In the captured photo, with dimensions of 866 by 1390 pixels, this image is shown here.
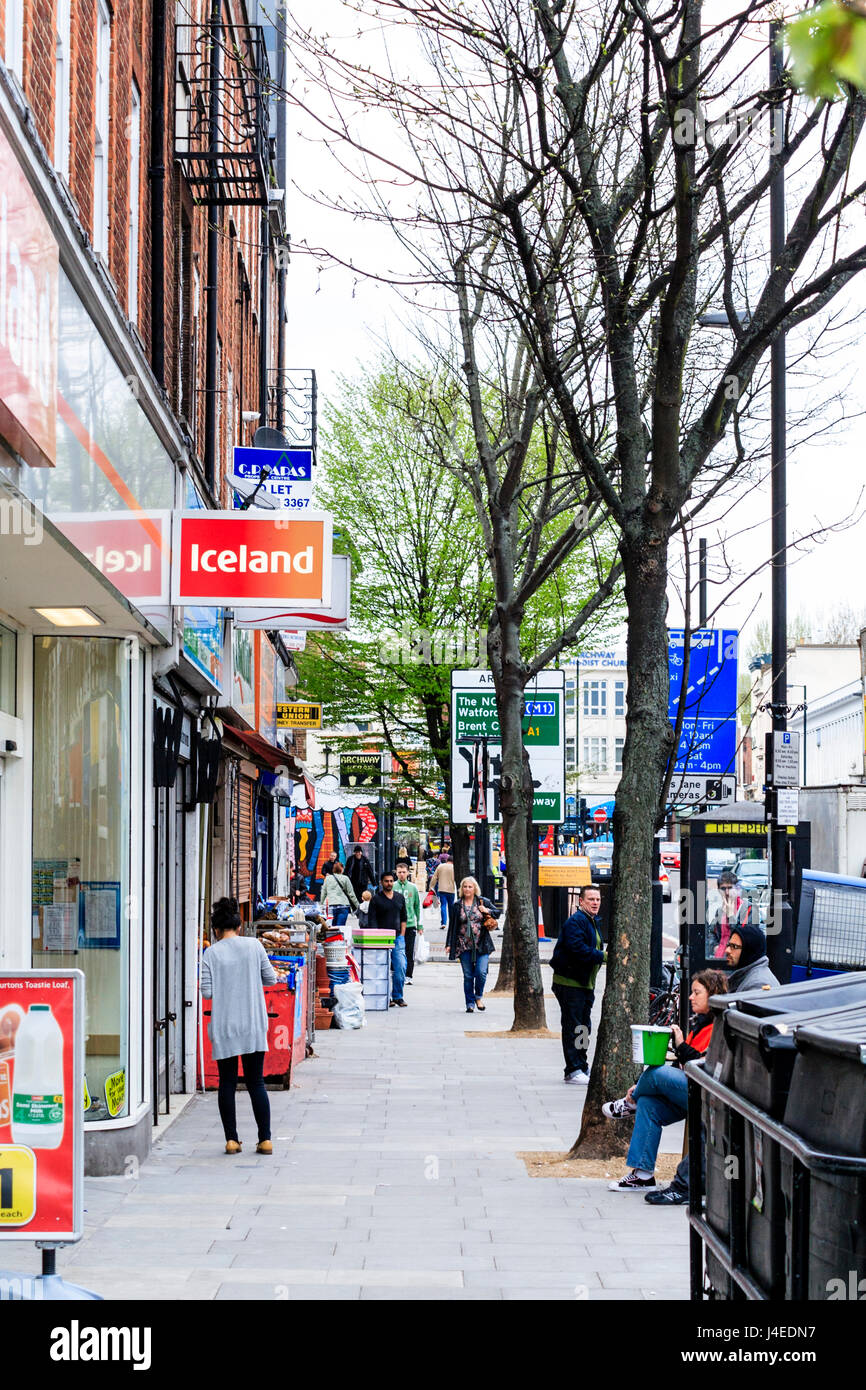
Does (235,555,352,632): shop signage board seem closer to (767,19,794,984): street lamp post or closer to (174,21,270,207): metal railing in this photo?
(174,21,270,207): metal railing

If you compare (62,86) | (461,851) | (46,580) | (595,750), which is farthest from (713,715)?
(595,750)

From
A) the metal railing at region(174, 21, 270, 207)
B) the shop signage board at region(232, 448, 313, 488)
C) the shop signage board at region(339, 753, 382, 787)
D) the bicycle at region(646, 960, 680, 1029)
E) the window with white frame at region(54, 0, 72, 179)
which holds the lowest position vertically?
the bicycle at region(646, 960, 680, 1029)

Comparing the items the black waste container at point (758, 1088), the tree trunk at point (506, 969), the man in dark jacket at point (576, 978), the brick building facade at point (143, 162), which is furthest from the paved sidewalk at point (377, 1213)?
the tree trunk at point (506, 969)

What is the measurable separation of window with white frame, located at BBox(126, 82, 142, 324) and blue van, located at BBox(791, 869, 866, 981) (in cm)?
755

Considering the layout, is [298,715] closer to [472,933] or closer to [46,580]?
[472,933]

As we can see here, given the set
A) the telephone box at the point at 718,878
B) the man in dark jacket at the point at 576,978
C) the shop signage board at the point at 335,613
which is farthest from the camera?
the telephone box at the point at 718,878

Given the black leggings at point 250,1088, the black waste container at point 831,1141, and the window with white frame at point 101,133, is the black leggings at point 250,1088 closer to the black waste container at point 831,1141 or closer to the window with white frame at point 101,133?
the window with white frame at point 101,133

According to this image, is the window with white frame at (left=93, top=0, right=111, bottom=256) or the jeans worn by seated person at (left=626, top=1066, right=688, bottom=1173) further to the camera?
the window with white frame at (left=93, top=0, right=111, bottom=256)

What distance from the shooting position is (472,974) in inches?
817

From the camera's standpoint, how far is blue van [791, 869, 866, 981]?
14438 millimetres

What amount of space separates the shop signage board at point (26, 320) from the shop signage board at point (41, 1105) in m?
2.32

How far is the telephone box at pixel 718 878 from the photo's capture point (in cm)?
1608

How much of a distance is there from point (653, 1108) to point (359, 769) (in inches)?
947

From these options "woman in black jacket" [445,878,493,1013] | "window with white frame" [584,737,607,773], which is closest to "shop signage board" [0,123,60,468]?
"woman in black jacket" [445,878,493,1013]
